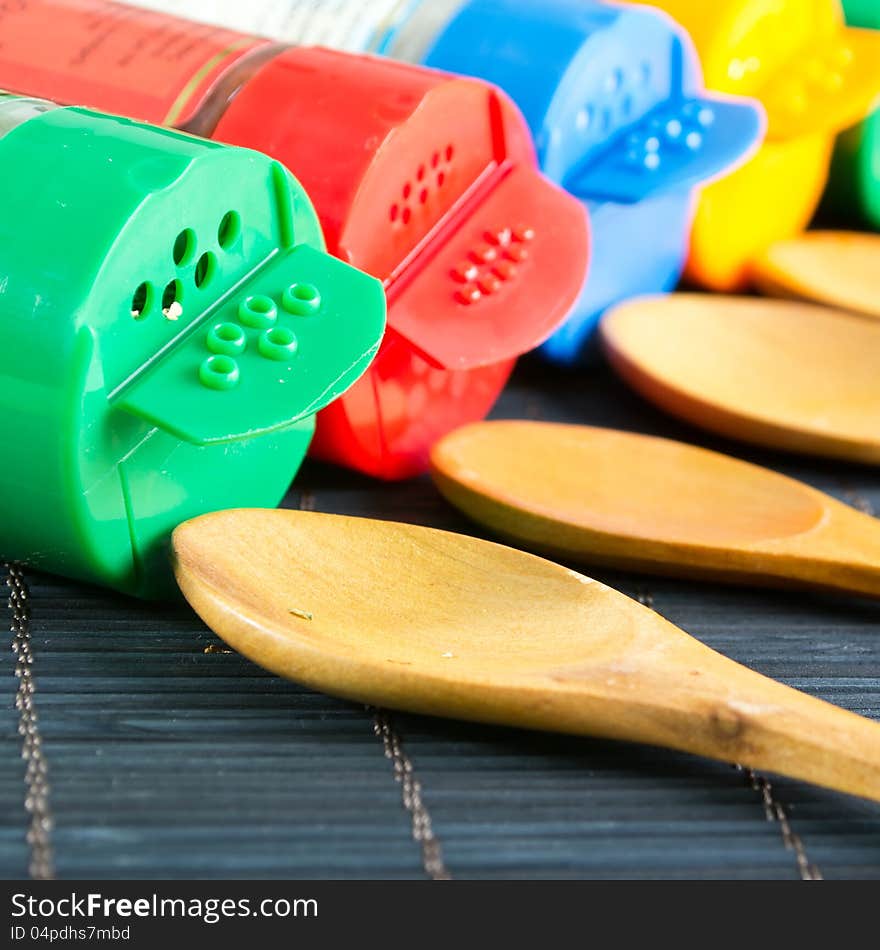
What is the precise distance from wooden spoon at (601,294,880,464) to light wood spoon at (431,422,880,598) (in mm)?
68

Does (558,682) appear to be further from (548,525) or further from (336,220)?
(336,220)

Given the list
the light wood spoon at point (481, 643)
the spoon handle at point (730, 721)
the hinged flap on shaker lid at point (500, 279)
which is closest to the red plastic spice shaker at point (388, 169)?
the hinged flap on shaker lid at point (500, 279)

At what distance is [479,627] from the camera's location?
544 millimetres

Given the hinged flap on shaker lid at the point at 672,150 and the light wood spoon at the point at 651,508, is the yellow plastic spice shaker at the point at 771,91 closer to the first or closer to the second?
the hinged flap on shaker lid at the point at 672,150

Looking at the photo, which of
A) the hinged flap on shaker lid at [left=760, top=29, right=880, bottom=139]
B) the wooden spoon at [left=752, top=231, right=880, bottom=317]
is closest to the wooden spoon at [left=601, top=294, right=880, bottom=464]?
the wooden spoon at [left=752, top=231, right=880, bottom=317]

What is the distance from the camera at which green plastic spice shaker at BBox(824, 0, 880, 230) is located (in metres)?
1.07

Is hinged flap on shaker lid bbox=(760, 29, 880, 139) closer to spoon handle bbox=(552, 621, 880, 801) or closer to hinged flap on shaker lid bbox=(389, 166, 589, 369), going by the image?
hinged flap on shaker lid bbox=(389, 166, 589, 369)

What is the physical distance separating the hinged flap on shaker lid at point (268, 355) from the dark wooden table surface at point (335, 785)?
0.10m

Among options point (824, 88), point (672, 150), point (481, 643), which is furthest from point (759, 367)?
point (481, 643)

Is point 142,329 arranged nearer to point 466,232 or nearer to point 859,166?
point 466,232

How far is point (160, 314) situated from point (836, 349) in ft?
1.50

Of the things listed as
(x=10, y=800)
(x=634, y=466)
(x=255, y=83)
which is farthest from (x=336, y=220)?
(x=10, y=800)

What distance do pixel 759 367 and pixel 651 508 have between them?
21 cm

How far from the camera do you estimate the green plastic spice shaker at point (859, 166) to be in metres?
1.07
